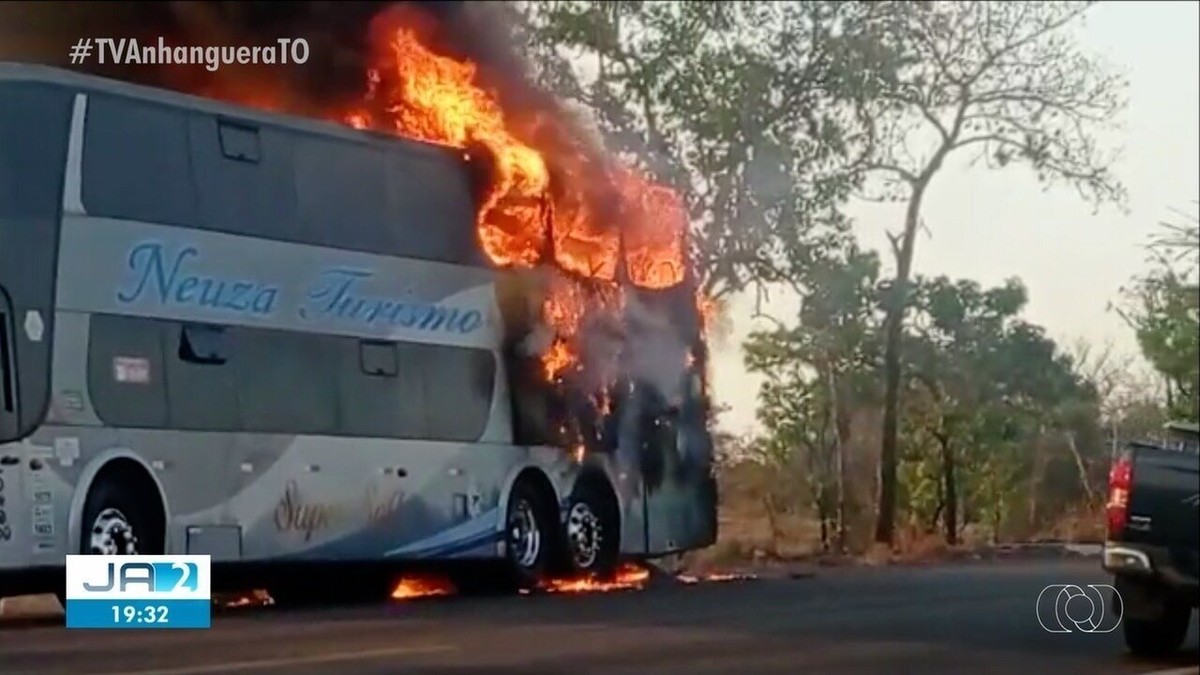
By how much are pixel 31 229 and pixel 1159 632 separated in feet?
24.7

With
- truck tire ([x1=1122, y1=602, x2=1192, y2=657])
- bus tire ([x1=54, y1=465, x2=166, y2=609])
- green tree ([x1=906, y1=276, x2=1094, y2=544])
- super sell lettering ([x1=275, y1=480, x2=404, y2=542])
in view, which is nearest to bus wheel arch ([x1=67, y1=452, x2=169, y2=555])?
bus tire ([x1=54, y1=465, x2=166, y2=609])

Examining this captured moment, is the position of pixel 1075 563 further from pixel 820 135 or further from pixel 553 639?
pixel 820 135

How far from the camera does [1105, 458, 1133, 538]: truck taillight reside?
1216 centimetres

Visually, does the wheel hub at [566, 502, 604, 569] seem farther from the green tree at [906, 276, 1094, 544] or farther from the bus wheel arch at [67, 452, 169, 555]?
the bus wheel arch at [67, 452, 169, 555]

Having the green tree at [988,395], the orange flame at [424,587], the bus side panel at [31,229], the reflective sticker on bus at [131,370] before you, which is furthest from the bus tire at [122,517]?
the green tree at [988,395]

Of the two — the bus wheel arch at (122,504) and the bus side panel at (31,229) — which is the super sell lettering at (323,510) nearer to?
the bus wheel arch at (122,504)

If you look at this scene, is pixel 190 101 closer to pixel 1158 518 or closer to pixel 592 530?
pixel 592 530

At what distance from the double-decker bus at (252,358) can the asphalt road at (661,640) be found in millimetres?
1131

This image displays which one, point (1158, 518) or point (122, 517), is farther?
point (122, 517)

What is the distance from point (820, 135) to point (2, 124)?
14.8m

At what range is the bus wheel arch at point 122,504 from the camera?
54.0ft

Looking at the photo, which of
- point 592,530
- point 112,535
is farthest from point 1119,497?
point 592,530

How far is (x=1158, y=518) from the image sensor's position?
39.5ft

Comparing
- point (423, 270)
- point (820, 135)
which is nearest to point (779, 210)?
point (820, 135)
